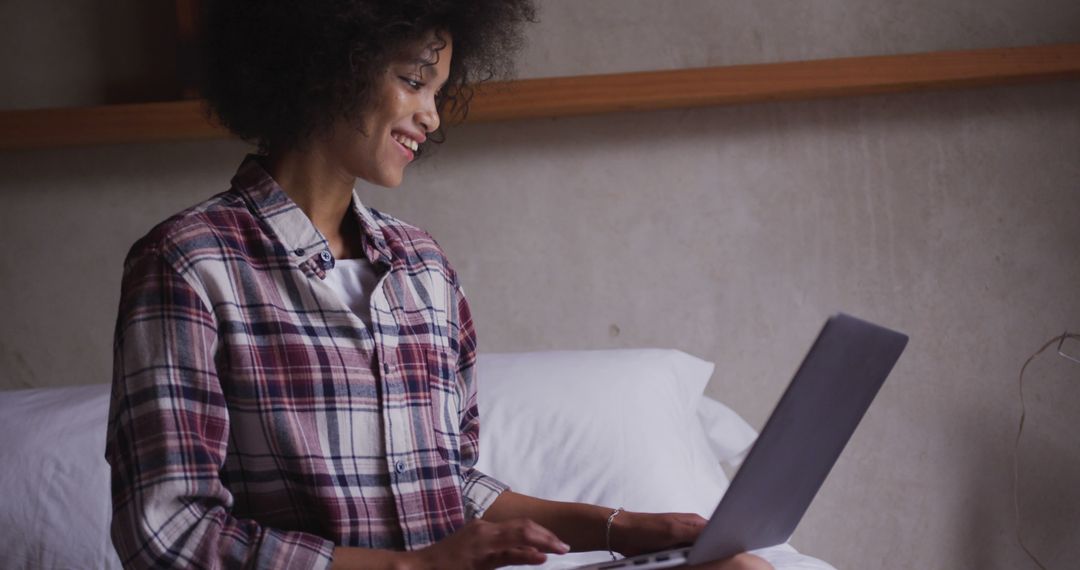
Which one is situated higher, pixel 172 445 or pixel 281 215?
pixel 281 215

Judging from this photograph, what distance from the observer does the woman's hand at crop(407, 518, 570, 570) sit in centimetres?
84

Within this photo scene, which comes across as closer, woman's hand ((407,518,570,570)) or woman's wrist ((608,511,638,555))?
woman's hand ((407,518,570,570))

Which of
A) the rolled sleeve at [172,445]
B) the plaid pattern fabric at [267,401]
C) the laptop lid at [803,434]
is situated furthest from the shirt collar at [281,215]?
the laptop lid at [803,434]

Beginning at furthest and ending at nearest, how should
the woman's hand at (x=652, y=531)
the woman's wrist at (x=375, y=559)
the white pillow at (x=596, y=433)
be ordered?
the white pillow at (x=596, y=433)
the woman's hand at (x=652, y=531)
the woman's wrist at (x=375, y=559)

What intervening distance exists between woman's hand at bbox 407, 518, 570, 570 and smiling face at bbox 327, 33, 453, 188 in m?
0.38

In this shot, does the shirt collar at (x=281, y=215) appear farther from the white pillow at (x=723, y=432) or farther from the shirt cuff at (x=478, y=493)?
the white pillow at (x=723, y=432)

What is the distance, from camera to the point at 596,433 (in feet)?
5.38

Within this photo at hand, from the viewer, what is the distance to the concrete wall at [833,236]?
207cm

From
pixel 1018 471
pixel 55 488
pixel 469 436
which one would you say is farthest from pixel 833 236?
pixel 55 488

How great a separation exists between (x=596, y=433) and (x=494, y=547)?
793 mm

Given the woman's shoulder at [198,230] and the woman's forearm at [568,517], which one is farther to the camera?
the woman's forearm at [568,517]


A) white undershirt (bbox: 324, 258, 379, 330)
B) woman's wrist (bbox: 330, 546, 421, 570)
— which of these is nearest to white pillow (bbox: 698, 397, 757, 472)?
white undershirt (bbox: 324, 258, 379, 330)

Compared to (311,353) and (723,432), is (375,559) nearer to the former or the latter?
(311,353)

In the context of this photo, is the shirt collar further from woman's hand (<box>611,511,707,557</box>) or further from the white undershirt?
woman's hand (<box>611,511,707,557</box>)
